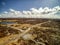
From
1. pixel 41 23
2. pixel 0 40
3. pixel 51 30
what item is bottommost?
pixel 0 40

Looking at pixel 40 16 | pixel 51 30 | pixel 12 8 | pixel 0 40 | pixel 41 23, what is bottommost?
pixel 0 40

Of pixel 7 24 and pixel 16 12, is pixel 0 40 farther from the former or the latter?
pixel 16 12

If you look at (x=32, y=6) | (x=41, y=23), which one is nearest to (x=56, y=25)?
(x=41, y=23)

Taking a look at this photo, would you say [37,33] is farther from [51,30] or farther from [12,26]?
[12,26]

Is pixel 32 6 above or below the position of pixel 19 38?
above

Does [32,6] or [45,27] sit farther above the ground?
[32,6]

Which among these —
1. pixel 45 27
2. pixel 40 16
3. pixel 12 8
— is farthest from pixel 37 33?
pixel 12 8
